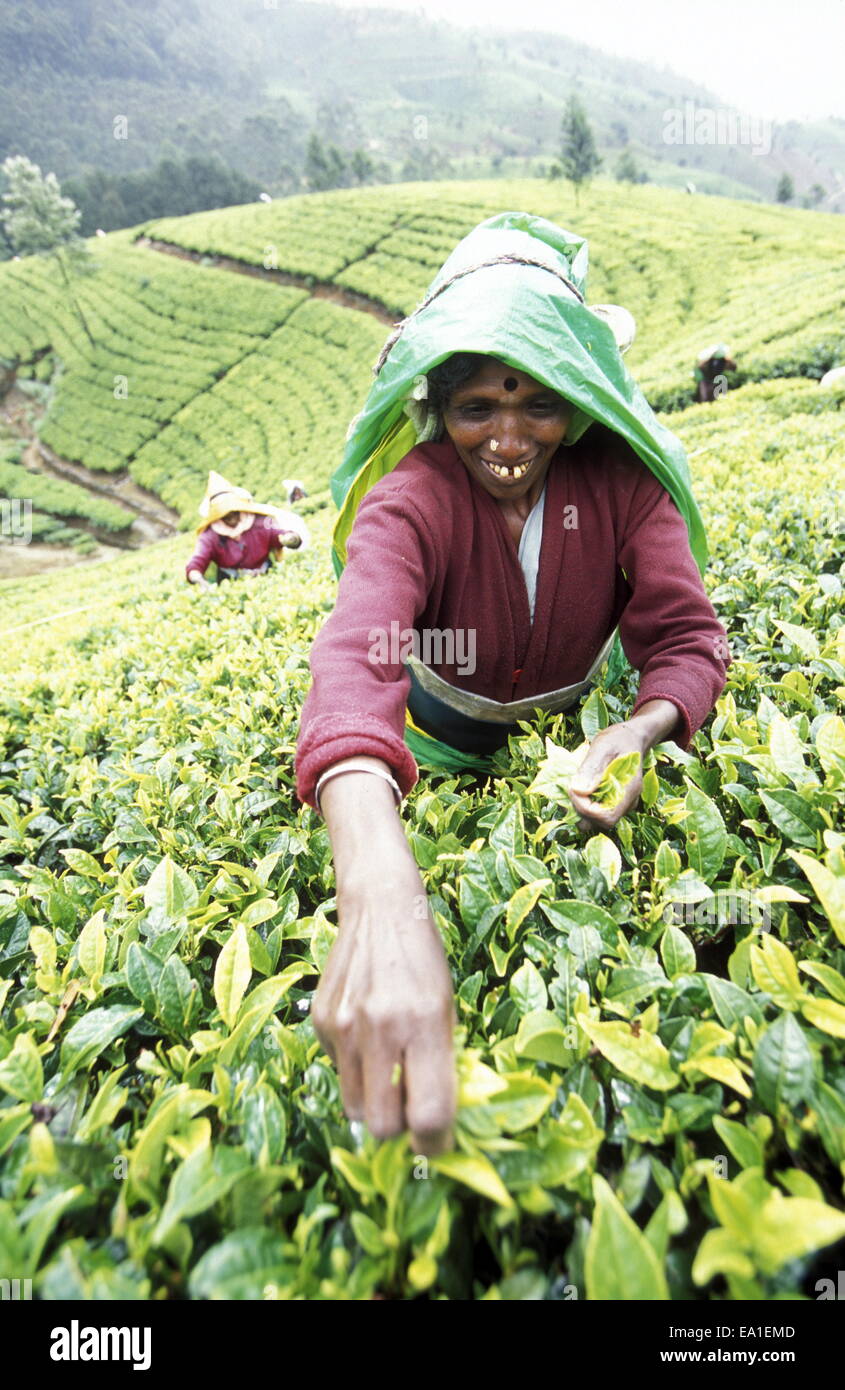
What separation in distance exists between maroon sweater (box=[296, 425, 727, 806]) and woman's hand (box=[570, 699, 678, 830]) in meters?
0.06

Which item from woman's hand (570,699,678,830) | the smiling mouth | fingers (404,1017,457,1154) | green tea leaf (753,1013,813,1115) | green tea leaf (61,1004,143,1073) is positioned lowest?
green tea leaf (61,1004,143,1073)

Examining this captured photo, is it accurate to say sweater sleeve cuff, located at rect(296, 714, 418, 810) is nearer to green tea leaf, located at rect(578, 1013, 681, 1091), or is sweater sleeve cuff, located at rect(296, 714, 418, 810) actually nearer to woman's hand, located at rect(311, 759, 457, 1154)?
woman's hand, located at rect(311, 759, 457, 1154)

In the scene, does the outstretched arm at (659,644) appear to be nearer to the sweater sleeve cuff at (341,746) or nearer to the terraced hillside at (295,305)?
the sweater sleeve cuff at (341,746)

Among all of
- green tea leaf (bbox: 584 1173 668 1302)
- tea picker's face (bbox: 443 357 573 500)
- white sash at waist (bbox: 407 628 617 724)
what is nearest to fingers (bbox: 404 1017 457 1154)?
green tea leaf (bbox: 584 1173 668 1302)

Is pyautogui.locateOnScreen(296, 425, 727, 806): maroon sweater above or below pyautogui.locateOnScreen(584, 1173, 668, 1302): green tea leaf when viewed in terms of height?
above

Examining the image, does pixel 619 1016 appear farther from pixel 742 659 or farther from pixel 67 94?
pixel 67 94

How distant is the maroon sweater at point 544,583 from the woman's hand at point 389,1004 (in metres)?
0.38

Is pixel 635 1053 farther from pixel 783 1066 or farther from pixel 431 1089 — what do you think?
pixel 431 1089

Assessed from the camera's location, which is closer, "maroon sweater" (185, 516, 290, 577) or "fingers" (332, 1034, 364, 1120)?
"fingers" (332, 1034, 364, 1120)

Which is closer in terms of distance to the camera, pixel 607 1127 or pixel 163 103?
pixel 607 1127

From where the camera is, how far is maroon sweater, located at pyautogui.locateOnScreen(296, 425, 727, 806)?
4.76 feet

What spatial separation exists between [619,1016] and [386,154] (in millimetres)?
141498

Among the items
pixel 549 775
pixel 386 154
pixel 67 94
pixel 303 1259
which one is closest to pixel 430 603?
pixel 549 775
